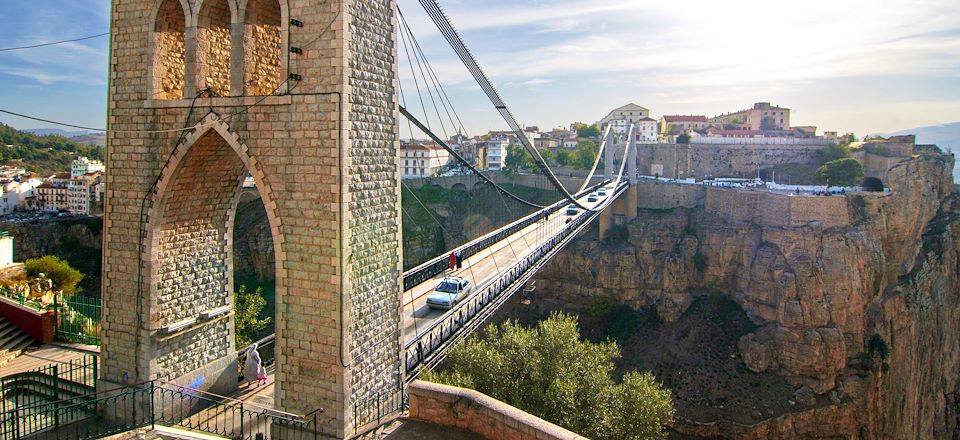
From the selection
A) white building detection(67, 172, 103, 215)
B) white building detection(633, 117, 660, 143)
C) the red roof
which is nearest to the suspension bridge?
white building detection(67, 172, 103, 215)

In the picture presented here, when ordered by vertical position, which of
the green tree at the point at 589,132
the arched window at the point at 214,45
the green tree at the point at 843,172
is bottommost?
the green tree at the point at 843,172

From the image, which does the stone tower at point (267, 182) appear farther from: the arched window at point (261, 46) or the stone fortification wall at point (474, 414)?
the stone fortification wall at point (474, 414)

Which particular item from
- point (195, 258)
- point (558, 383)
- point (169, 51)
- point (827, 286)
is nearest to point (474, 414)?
point (195, 258)

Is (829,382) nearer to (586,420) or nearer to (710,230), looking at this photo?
(710,230)

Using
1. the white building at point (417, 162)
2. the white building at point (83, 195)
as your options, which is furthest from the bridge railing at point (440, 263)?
the white building at point (83, 195)

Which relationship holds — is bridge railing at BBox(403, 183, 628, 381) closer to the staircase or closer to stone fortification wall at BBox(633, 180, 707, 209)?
the staircase
